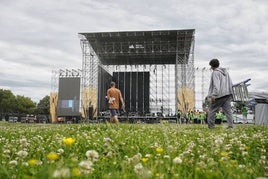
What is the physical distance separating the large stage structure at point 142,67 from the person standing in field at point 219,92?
82.8ft

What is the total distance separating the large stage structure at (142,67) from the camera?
114 ft

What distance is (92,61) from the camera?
3581 centimetres

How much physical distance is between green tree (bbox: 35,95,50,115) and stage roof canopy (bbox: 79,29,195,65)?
1755 inches

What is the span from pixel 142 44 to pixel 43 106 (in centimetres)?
5439

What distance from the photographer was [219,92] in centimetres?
802

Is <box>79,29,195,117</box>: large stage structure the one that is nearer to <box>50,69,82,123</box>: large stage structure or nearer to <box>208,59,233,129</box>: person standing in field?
<box>50,69,82,123</box>: large stage structure

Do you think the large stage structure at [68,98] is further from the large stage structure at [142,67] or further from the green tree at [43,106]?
the green tree at [43,106]

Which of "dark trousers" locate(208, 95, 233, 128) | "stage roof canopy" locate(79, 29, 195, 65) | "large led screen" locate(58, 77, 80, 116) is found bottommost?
"dark trousers" locate(208, 95, 233, 128)

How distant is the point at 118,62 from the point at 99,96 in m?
7.41

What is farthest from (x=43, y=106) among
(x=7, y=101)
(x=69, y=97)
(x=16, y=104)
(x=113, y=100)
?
(x=113, y=100)

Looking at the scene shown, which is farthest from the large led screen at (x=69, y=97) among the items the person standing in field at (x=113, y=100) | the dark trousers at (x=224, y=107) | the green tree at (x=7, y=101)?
the green tree at (x=7, y=101)

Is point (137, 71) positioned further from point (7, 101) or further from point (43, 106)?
point (43, 106)

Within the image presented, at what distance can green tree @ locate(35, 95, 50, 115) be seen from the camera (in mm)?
81438

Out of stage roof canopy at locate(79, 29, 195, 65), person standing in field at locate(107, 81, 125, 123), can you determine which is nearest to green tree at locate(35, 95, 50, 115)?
stage roof canopy at locate(79, 29, 195, 65)
